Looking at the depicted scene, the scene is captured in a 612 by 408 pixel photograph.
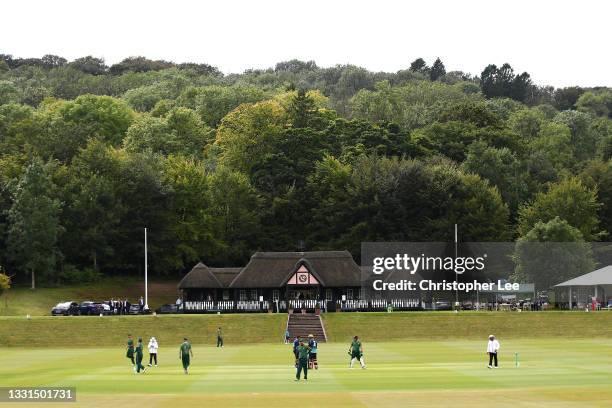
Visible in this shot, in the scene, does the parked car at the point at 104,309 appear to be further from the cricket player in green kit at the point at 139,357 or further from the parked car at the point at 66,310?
the cricket player in green kit at the point at 139,357

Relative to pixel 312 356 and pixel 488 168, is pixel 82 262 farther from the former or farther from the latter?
pixel 312 356

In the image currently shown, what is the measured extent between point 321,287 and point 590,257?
2090 cm

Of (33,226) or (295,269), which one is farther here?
(33,226)

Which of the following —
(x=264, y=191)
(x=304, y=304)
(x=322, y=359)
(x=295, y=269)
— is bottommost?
(x=322, y=359)

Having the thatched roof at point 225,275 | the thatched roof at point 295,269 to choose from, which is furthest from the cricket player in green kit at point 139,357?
the thatched roof at point 225,275

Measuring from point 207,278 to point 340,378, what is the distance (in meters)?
50.2

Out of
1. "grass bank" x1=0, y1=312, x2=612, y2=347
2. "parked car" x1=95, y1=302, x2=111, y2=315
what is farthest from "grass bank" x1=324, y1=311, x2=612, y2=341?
"parked car" x1=95, y1=302, x2=111, y2=315

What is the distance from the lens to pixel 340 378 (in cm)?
4144

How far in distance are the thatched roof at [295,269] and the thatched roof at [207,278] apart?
1.37m

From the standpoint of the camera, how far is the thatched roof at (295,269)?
88.3 metres

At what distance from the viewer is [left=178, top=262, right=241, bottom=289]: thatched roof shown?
297 feet

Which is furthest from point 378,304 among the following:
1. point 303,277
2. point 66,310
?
point 66,310

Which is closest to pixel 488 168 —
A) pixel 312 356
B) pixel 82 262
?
pixel 82 262

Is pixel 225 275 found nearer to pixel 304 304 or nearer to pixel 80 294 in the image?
pixel 304 304
